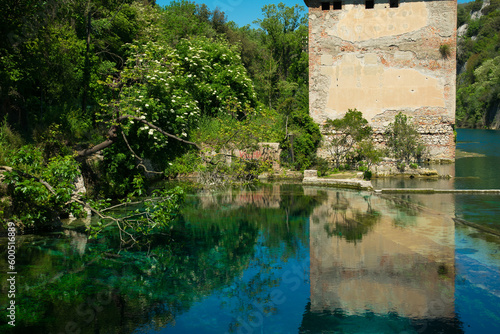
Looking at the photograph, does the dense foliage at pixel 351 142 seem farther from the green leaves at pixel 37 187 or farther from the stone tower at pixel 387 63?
the green leaves at pixel 37 187

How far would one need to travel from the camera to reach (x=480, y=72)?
68.1 metres

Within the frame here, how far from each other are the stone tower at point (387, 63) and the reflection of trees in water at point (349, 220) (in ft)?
28.9

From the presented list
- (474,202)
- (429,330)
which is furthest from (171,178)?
(429,330)

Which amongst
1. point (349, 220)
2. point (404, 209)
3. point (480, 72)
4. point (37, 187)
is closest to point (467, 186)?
point (404, 209)

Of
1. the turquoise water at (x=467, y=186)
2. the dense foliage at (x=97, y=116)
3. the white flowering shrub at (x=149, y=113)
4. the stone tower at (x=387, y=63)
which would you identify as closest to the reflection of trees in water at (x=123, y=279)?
the dense foliage at (x=97, y=116)

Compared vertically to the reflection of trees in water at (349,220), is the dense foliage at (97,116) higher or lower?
higher

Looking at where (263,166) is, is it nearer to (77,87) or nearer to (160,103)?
(160,103)

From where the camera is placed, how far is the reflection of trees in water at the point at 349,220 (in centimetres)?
1137

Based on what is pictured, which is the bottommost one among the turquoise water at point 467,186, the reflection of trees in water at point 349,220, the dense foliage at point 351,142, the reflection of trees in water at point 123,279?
the reflection of trees in water at point 123,279

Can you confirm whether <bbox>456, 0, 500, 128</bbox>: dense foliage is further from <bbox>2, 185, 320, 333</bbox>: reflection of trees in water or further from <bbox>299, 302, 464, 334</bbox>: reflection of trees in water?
<bbox>299, 302, 464, 334</bbox>: reflection of trees in water

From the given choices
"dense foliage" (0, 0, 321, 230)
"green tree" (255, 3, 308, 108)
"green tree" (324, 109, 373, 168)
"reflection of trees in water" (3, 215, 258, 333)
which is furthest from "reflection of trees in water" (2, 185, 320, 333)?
"green tree" (255, 3, 308, 108)

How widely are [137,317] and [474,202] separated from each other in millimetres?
11382

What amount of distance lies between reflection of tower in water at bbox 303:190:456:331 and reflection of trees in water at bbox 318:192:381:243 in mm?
22

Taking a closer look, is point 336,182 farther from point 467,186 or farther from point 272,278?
point 272,278
